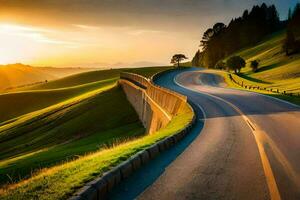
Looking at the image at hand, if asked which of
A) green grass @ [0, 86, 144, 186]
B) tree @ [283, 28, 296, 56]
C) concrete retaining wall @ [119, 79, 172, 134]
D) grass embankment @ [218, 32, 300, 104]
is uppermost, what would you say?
tree @ [283, 28, 296, 56]

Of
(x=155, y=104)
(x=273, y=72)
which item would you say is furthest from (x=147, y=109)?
(x=273, y=72)

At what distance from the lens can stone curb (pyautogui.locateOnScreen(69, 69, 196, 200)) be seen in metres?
7.67

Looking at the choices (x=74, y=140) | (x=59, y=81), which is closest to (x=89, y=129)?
(x=74, y=140)

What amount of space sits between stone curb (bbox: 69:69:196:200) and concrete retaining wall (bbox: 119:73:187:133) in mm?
16061

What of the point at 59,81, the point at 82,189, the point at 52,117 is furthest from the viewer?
the point at 59,81

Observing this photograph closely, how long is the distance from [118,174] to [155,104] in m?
27.7

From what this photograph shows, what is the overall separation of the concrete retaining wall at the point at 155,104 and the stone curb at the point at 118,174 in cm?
1606

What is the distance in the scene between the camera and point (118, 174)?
9.23 metres

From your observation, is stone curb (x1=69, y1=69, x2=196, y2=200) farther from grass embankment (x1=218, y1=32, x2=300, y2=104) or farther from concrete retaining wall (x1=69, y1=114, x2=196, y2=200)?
grass embankment (x1=218, y1=32, x2=300, y2=104)

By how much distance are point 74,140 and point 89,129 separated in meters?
3.99

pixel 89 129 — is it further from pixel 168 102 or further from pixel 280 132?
pixel 280 132

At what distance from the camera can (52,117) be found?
59969 mm

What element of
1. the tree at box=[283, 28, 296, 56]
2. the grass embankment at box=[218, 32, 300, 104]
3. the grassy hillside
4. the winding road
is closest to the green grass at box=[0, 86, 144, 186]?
the grassy hillside

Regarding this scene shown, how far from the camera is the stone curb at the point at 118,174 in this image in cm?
767
